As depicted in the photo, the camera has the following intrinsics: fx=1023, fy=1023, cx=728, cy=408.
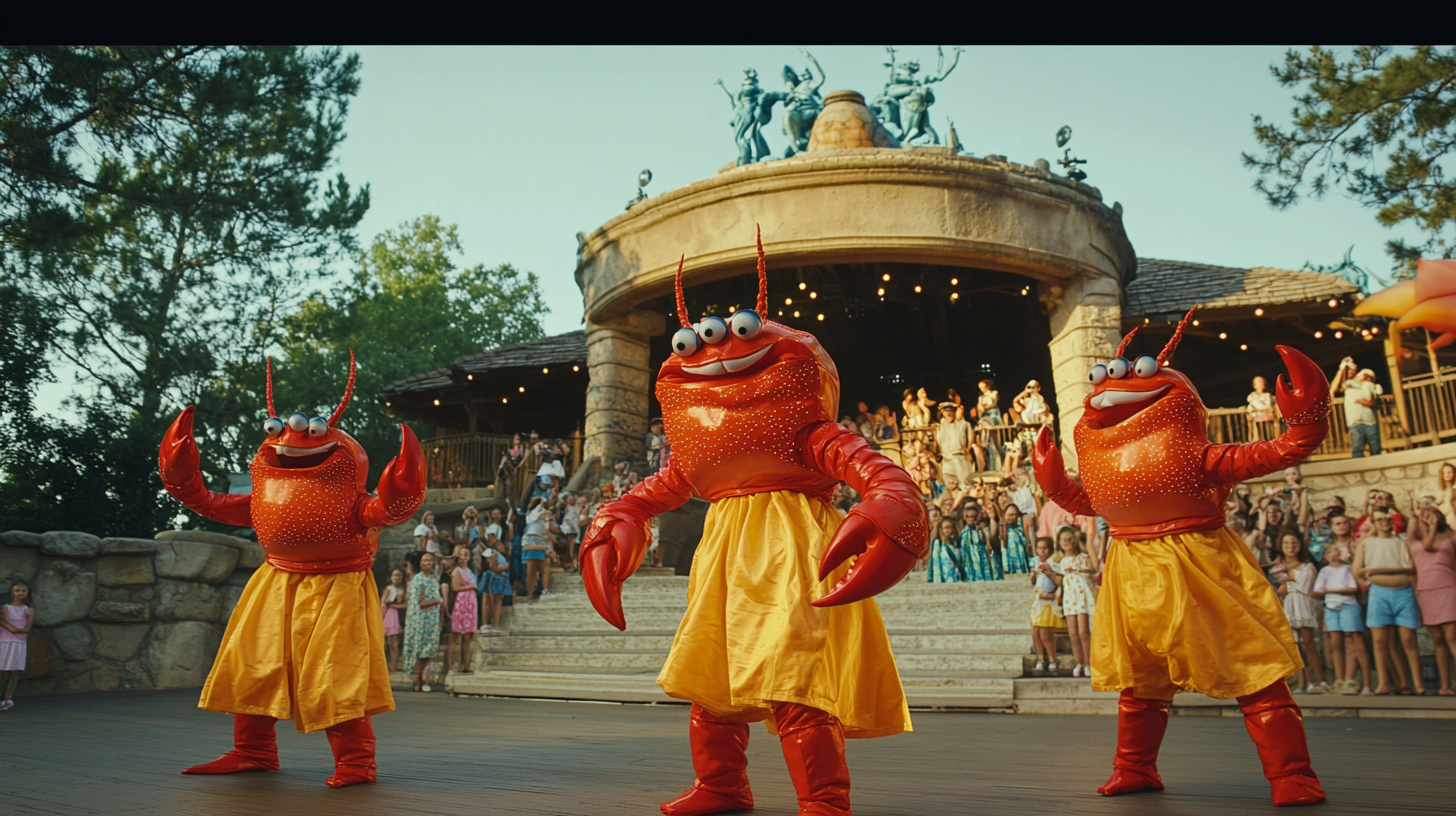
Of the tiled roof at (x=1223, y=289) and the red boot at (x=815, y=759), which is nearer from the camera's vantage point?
the red boot at (x=815, y=759)

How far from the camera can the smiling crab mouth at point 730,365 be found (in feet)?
11.7

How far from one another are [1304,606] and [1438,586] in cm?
99

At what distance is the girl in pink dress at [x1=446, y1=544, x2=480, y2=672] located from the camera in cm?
1106

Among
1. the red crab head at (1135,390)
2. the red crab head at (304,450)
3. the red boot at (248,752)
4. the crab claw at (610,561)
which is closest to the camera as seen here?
the crab claw at (610,561)

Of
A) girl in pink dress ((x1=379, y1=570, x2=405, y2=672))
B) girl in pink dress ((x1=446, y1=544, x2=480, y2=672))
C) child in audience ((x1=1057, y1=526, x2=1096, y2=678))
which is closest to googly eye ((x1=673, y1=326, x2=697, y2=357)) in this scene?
child in audience ((x1=1057, y1=526, x2=1096, y2=678))

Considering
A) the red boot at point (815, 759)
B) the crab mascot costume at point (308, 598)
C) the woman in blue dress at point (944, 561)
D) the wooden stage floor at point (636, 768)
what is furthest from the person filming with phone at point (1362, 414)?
the crab mascot costume at point (308, 598)

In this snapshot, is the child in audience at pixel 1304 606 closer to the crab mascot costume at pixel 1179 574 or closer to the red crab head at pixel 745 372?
the crab mascot costume at pixel 1179 574

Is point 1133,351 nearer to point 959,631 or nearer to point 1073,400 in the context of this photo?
point 1073,400

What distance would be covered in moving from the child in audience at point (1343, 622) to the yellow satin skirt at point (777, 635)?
637 cm

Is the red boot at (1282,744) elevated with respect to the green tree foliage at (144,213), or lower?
lower

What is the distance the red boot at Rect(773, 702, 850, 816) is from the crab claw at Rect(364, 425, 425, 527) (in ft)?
7.59

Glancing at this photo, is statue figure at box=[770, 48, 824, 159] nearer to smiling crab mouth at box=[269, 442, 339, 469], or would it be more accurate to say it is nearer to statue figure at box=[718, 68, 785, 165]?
statue figure at box=[718, 68, 785, 165]

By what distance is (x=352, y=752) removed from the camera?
4523mm

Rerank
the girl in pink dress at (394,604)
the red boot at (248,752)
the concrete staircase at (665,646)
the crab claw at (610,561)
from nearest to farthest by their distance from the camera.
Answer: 1. the crab claw at (610,561)
2. the red boot at (248,752)
3. the concrete staircase at (665,646)
4. the girl in pink dress at (394,604)
